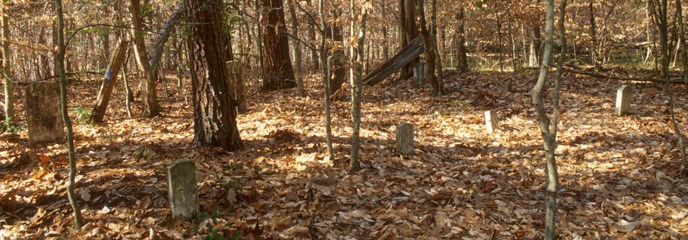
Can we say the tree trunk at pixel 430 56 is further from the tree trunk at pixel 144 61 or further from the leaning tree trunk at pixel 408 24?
the tree trunk at pixel 144 61

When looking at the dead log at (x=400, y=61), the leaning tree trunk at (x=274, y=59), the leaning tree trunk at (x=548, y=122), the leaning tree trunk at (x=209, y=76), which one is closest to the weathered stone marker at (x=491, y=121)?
the dead log at (x=400, y=61)

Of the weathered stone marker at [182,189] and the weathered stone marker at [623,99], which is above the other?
the weathered stone marker at [623,99]

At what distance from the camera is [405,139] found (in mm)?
7203

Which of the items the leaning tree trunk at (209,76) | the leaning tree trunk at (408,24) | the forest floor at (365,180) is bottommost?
the forest floor at (365,180)

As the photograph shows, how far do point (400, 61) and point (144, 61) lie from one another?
274 inches

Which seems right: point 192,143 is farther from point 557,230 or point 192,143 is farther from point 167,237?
point 557,230

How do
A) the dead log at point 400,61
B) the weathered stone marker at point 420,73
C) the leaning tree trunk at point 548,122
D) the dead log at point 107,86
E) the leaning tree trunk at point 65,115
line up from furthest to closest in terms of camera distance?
the dead log at point 400,61, the weathered stone marker at point 420,73, the dead log at point 107,86, the leaning tree trunk at point 65,115, the leaning tree trunk at point 548,122

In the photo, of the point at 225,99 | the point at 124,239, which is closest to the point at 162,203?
the point at 124,239

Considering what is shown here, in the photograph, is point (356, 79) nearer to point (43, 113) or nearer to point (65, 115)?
point (65, 115)

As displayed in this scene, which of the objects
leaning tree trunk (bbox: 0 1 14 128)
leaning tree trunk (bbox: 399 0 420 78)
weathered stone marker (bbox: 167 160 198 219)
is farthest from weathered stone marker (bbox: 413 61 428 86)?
leaning tree trunk (bbox: 0 1 14 128)

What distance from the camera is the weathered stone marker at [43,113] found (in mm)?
7039

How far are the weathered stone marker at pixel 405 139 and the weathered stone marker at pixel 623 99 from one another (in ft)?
16.5

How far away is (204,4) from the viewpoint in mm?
6094

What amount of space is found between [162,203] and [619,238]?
5.04 m
